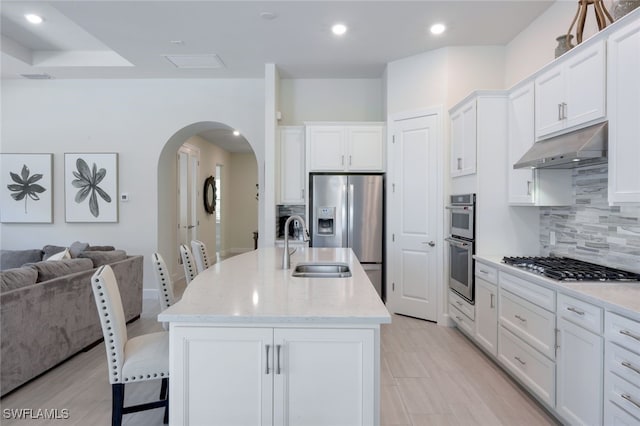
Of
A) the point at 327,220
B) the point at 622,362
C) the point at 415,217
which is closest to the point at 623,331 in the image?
the point at 622,362

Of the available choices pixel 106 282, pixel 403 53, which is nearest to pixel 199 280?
pixel 106 282

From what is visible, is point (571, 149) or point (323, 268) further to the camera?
point (323, 268)

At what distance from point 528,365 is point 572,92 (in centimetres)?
183

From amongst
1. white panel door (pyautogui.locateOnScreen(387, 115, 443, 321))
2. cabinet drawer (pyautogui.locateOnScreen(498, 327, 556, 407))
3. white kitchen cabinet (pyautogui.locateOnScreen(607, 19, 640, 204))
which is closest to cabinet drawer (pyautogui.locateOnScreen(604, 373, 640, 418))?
cabinet drawer (pyautogui.locateOnScreen(498, 327, 556, 407))

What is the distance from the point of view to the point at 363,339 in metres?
1.42

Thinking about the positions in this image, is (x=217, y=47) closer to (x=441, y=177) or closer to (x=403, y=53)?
(x=403, y=53)

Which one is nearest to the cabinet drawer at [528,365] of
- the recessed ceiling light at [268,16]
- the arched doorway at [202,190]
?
the recessed ceiling light at [268,16]

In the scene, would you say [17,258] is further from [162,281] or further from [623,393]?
[623,393]

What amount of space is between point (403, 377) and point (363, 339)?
1606mm

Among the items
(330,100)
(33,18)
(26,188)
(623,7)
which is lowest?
(26,188)

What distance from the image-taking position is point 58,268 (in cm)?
301

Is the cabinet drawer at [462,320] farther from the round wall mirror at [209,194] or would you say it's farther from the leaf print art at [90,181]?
→ the round wall mirror at [209,194]

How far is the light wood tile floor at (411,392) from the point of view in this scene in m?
2.23

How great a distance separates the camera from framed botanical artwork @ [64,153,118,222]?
509 centimetres
